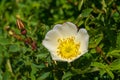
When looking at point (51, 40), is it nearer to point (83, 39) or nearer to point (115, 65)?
point (83, 39)

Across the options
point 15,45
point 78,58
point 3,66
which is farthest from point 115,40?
point 3,66

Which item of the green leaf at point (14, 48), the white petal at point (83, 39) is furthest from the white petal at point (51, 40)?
the green leaf at point (14, 48)

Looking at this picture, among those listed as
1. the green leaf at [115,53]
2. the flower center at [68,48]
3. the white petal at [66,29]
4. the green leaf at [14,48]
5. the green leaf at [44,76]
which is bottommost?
the green leaf at [44,76]

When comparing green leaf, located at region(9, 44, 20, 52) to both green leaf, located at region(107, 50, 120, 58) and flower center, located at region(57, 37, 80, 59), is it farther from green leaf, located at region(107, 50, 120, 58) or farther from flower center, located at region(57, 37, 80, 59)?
→ green leaf, located at region(107, 50, 120, 58)

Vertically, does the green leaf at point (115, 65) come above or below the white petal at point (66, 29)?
below

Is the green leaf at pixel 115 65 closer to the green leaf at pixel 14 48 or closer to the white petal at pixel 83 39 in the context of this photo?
the white petal at pixel 83 39

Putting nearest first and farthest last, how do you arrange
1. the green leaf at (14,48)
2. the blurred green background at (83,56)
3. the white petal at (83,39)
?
the white petal at (83,39) → the blurred green background at (83,56) → the green leaf at (14,48)

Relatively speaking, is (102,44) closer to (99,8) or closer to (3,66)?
(99,8)
